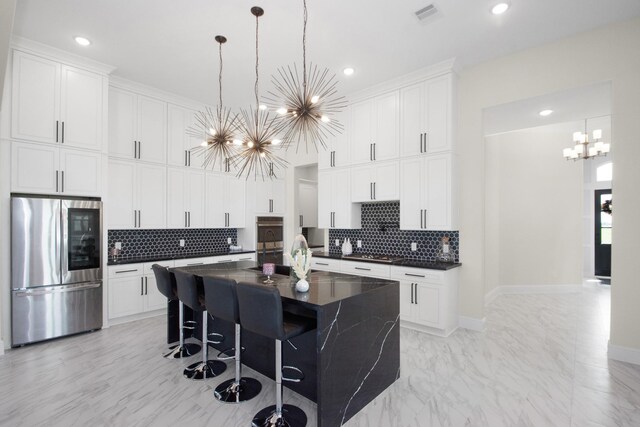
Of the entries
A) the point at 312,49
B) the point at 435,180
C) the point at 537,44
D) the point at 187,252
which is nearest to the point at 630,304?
the point at 435,180

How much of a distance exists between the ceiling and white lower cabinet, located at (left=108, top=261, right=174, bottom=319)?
8.90ft

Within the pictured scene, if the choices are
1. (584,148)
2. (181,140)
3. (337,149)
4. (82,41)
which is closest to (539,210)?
(584,148)

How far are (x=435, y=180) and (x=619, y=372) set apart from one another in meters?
2.63

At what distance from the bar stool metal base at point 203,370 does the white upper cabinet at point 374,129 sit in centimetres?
343

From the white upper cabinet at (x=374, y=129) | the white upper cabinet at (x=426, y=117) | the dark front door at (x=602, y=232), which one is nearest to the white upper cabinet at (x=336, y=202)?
the white upper cabinet at (x=374, y=129)

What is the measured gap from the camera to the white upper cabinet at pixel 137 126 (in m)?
4.46

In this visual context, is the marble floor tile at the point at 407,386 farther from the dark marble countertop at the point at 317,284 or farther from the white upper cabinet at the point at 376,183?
the white upper cabinet at the point at 376,183

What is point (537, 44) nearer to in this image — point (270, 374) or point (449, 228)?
point (449, 228)

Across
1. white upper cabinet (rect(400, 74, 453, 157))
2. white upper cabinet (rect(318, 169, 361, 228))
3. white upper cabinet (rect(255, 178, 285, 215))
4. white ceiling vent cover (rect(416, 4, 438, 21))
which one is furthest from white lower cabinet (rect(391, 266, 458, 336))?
white upper cabinet (rect(255, 178, 285, 215))

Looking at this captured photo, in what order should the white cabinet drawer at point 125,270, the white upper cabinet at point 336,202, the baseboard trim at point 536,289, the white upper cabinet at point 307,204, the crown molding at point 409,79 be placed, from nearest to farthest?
the crown molding at point 409,79
the white cabinet drawer at point 125,270
the white upper cabinet at point 336,202
the baseboard trim at point 536,289
the white upper cabinet at point 307,204

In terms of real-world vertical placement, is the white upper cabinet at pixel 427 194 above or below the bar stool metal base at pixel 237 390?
above

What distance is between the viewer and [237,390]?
2521mm

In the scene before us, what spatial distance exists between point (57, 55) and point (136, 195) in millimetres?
1901

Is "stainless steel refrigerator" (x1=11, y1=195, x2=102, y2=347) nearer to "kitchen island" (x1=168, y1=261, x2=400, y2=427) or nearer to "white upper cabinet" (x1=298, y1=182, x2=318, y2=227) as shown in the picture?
"kitchen island" (x1=168, y1=261, x2=400, y2=427)
